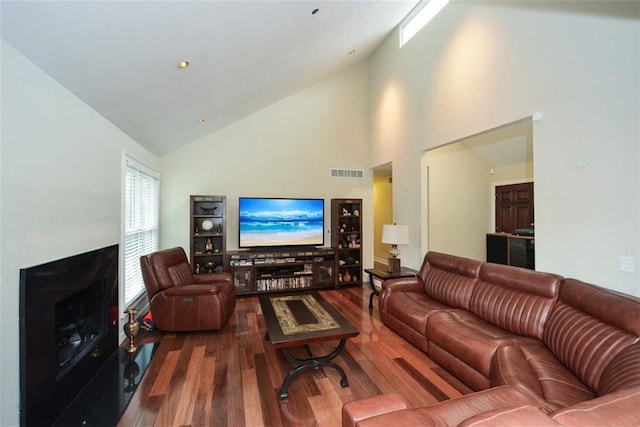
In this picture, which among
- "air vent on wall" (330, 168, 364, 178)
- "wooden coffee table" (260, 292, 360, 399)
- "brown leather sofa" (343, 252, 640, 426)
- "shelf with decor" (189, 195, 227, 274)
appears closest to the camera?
"brown leather sofa" (343, 252, 640, 426)

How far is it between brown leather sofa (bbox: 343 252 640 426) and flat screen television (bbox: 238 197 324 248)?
7.61ft

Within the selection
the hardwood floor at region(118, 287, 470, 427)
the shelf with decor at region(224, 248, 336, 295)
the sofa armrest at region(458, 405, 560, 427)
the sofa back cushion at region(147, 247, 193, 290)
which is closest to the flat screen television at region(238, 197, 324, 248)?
the shelf with decor at region(224, 248, 336, 295)

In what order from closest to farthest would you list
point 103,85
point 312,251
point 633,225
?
1. point 633,225
2. point 103,85
3. point 312,251

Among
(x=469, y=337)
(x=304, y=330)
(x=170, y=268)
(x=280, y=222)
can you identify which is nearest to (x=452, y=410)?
(x=469, y=337)

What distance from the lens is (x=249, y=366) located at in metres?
2.63

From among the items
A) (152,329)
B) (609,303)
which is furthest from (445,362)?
(152,329)

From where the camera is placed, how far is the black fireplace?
1.61 metres

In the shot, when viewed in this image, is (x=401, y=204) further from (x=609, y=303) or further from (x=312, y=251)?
(x=609, y=303)

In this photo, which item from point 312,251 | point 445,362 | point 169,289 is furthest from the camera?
point 312,251

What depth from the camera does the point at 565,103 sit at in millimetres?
2484

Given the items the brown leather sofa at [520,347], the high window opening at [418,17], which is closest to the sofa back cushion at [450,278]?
the brown leather sofa at [520,347]

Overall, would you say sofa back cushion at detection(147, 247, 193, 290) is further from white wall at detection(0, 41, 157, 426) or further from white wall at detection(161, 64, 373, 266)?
white wall at detection(161, 64, 373, 266)

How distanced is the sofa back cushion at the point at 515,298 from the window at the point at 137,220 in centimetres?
409

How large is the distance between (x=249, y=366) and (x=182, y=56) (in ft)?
9.47
